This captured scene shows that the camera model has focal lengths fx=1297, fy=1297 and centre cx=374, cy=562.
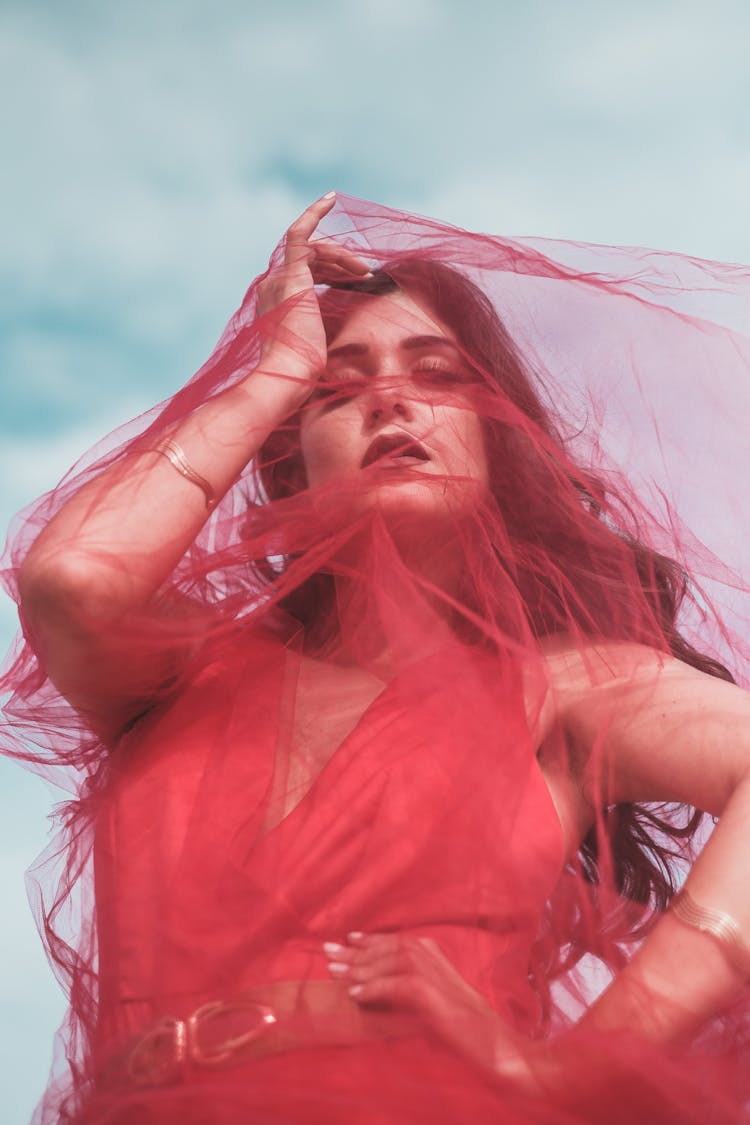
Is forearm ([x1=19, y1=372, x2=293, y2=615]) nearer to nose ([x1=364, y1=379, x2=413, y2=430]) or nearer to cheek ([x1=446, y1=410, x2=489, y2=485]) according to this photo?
nose ([x1=364, y1=379, x2=413, y2=430])

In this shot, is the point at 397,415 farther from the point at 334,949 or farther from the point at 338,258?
the point at 334,949

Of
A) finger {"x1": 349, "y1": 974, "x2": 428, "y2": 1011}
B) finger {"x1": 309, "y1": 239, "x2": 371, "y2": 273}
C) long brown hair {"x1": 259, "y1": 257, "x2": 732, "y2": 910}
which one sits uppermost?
finger {"x1": 309, "y1": 239, "x2": 371, "y2": 273}

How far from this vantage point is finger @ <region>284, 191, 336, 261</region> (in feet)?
6.29

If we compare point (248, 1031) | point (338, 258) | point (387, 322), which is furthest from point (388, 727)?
point (338, 258)

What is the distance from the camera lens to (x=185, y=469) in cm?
161

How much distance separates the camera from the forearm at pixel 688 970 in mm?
1224

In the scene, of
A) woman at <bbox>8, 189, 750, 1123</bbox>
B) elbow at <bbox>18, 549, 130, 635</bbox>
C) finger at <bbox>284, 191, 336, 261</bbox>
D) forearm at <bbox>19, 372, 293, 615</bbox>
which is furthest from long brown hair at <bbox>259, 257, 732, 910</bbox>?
elbow at <bbox>18, 549, 130, 635</bbox>

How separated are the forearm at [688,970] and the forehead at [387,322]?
830 mm

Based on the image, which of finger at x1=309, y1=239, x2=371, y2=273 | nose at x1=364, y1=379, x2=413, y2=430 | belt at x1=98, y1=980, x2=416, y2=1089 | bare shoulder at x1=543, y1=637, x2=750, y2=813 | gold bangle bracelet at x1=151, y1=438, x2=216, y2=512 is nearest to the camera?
belt at x1=98, y1=980, x2=416, y2=1089

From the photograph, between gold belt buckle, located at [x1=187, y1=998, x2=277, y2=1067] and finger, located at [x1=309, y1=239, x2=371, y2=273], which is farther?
finger, located at [x1=309, y1=239, x2=371, y2=273]

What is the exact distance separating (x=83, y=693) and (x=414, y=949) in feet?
1.91

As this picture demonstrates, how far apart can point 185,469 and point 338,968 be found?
2.09ft

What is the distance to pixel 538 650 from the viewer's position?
1603 millimetres

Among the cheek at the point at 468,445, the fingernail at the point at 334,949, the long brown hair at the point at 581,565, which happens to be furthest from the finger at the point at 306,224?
the fingernail at the point at 334,949
